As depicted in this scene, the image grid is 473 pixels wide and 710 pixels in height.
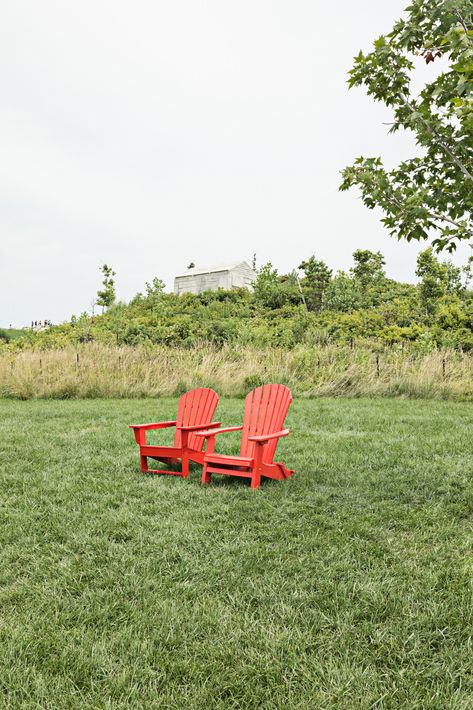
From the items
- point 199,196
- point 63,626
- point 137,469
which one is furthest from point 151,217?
point 63,626

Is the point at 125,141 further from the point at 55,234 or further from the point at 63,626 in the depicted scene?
the point at 63,626

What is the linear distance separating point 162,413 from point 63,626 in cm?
556

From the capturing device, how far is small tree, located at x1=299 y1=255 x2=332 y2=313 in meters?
21.7

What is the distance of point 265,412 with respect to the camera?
4.58 metres

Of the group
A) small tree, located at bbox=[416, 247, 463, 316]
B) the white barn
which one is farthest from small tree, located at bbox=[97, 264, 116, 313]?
small tree, located at bbox=[416, 247, 463, 316]

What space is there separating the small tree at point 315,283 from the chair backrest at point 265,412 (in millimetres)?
16793

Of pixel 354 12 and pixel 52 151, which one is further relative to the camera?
pixel 52 151

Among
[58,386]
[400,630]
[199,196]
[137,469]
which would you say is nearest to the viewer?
[400,630]

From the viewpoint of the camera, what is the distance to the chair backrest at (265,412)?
14.5 ft

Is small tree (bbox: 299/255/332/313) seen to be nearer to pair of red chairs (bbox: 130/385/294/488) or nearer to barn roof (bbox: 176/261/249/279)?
barn roof (bbox: 176/261/249/279)

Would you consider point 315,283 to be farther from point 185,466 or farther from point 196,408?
point 185,466

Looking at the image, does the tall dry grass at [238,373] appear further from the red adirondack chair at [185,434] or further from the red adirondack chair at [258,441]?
the red adirondack chair at [258,441]

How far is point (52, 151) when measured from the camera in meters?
10.8

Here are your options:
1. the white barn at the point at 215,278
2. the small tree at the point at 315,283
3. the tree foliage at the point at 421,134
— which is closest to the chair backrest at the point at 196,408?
the tree foliage at the point at 421,134
